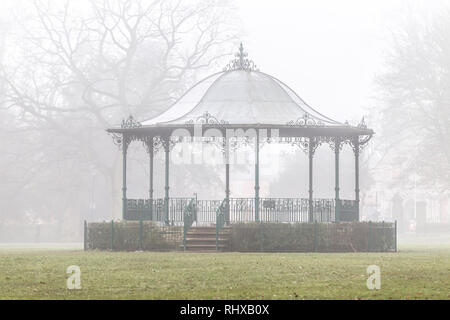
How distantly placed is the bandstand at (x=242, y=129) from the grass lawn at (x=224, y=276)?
545 centimetres

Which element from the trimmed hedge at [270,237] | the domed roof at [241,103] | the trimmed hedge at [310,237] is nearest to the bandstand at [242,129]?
the domed roof at [241,103]

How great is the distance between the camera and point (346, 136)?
37.6 metres

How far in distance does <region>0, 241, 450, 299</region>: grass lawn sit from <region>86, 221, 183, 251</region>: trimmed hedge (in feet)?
10.4

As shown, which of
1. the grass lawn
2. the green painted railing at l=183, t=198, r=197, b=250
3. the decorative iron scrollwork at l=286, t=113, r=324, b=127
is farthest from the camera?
the decorative iron scrollwork at l=286, t=113, r=324, b=127

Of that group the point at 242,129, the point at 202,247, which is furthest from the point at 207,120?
the point at 202,247

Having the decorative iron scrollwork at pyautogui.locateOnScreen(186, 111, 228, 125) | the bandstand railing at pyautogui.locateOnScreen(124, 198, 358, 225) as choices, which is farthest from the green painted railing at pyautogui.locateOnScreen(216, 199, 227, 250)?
the decorative iron scrollwork at pyautogui.locateOnScreen(186, 111, 228, 125)

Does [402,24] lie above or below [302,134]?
above

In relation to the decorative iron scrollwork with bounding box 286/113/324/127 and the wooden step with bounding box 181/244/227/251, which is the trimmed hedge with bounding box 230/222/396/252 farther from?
the decorative iron scrollwork with bounding box 286/113/324/127

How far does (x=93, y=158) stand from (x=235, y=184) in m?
97.0

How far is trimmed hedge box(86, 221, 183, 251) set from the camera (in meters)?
33.4

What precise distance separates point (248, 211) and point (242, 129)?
2.92 meters

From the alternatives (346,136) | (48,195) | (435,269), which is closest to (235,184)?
(48,195)

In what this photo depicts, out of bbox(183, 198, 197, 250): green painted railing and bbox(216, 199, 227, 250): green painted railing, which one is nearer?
bbox(183, 198, 197, 250): green painted railing
